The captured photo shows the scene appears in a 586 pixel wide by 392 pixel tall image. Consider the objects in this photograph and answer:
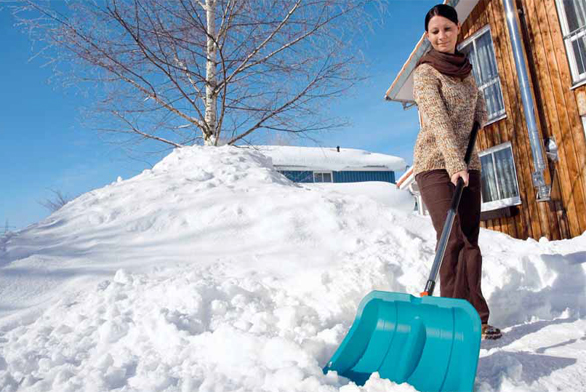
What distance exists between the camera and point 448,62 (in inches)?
92.7

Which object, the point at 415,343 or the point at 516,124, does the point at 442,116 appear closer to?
the point at 415,343

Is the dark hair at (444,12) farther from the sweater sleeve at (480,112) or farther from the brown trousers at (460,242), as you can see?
the brown trousers at (460,242)

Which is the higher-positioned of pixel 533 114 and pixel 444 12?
pixel 533 114

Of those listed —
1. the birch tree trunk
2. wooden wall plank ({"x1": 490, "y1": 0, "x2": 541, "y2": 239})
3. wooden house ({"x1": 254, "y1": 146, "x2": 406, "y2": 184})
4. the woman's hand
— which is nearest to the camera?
the woman's hand

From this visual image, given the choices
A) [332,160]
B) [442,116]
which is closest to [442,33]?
[442,116]

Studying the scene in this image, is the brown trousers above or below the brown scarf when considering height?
below

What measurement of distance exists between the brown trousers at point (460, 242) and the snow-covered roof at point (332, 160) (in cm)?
1477

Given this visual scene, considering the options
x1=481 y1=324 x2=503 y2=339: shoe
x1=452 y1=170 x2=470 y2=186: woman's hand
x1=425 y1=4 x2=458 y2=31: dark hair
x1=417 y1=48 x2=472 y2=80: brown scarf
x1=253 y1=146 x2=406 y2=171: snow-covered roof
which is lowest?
x1=481 y1=324 x2=503 y2=339: shoe

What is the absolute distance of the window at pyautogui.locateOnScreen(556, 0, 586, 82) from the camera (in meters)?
5.82

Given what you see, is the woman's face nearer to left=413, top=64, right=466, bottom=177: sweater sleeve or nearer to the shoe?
left=413, top=64, right=466, bottom=177: sweater sleeve

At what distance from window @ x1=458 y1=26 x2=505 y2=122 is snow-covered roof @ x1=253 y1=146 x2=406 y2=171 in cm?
1002

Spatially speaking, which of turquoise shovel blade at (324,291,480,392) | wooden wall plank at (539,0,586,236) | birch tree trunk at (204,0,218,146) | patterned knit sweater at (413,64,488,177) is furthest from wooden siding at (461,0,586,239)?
turquoise shovel blade at (324,291,480,392)

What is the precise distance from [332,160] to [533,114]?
12620 mm

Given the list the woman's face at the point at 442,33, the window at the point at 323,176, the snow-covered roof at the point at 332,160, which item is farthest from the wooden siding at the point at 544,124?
the window at the point at 323,176
